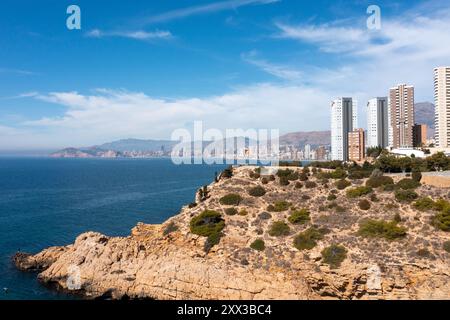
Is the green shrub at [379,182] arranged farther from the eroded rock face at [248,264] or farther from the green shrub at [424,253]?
the green shrub at [424,253]

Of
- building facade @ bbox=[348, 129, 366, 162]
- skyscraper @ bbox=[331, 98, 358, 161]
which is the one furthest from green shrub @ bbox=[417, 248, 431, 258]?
skyscraper @ bbox=[331, 98, 358, 161]

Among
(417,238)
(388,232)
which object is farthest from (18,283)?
(417,238)

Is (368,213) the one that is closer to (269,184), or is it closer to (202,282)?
(269,184)

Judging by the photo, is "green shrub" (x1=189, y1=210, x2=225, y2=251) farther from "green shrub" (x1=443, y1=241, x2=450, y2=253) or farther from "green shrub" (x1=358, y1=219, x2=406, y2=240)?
"green shrub" (x1=443, y1=241, x2=450, y2=253)

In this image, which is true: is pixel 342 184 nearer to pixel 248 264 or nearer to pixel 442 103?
pixel 248 264

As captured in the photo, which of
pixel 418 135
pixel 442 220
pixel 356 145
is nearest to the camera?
pixel 442 220

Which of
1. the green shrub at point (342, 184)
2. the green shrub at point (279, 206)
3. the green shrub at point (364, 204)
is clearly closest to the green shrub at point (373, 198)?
the green shrub at point (364, 204)

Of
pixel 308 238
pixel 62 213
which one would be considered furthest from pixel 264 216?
pixel 62 213
